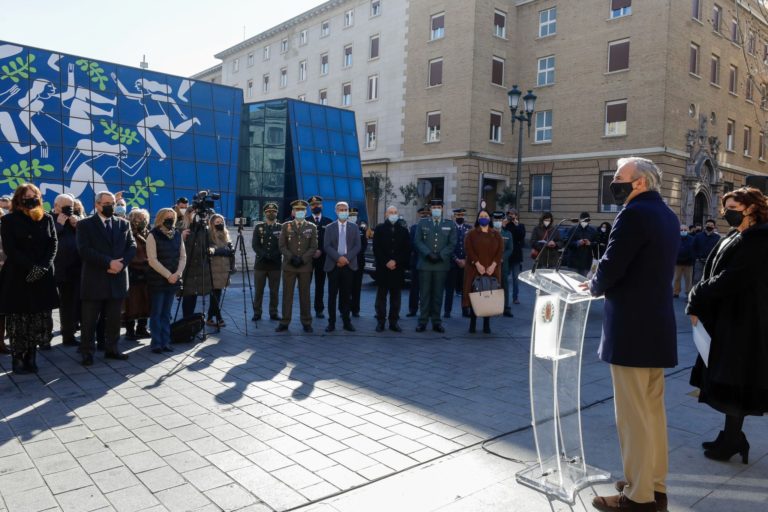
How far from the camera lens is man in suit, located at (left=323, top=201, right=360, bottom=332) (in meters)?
9.35

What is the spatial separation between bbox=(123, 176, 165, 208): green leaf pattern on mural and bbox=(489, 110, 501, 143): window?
18.8 meters

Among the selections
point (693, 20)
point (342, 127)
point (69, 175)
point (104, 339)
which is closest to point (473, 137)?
point (342, 127)

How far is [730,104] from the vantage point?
32.8 metres

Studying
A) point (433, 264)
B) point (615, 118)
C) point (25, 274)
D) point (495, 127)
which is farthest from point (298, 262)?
point (495, 127)

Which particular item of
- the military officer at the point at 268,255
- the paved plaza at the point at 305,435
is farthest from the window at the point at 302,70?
the paved plaza at the point at 305,435

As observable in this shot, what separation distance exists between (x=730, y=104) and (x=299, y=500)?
3685 cm

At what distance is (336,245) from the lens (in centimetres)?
954

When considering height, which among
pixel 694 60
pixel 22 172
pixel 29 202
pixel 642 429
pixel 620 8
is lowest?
pixel 642 429

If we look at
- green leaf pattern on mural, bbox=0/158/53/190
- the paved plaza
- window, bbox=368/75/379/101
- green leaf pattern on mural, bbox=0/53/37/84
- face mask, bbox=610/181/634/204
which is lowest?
the paved plaza

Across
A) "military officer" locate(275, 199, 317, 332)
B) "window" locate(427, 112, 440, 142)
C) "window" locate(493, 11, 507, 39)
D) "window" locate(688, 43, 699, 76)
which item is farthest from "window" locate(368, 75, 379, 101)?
"military officer" locate(275, 199, 317, 332)

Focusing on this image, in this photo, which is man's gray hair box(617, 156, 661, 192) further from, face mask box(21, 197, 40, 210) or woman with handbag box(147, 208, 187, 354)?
face mask box(21, 197, 40, 210)

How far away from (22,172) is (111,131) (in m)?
3.35

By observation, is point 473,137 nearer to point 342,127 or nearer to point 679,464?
point 342,127

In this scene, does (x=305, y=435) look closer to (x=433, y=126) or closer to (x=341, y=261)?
(x=341, y=261)
